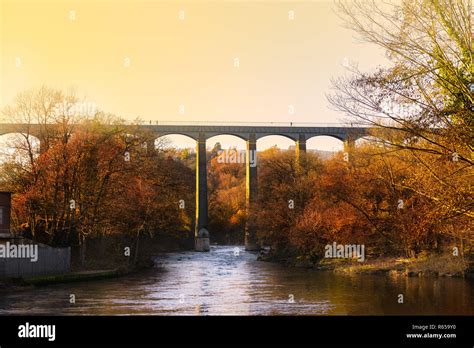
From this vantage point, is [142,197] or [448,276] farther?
[142,197]

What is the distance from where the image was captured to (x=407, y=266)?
37.2 meters

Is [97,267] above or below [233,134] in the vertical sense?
below

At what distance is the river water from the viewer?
69.5ft

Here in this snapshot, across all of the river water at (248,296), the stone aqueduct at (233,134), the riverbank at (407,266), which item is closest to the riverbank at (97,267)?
the river water at (248,296)

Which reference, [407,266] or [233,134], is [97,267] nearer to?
[407,266]

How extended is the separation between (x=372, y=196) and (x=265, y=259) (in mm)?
14535

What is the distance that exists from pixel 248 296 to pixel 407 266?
15.3 metres

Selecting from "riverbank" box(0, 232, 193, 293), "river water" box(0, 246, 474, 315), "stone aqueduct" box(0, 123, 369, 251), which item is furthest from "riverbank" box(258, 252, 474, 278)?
"stone aqueduct" box(0, 123, 369, 251)

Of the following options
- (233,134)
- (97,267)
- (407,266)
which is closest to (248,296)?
(97,267)

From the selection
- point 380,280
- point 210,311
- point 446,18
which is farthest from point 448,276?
point 446,18
